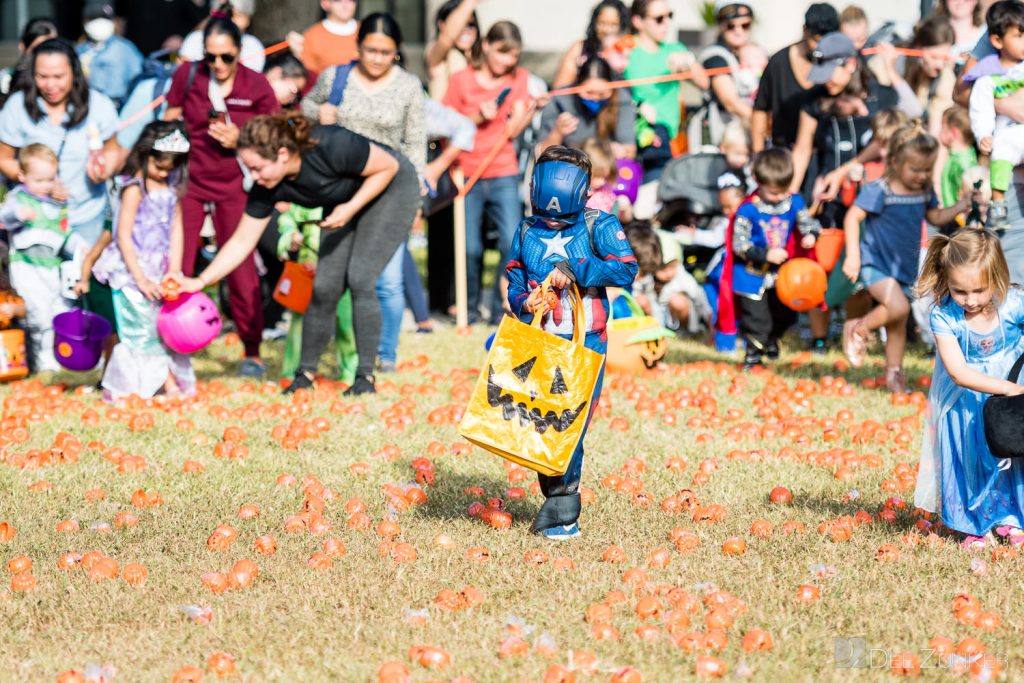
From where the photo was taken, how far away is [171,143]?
331 inches

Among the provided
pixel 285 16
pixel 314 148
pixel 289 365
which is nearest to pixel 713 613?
pixel 314 148

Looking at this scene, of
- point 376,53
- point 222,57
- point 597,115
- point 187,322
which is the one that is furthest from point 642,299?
point 187,322

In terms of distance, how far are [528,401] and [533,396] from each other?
3cm

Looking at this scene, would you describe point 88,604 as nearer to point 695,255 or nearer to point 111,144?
point 111,144

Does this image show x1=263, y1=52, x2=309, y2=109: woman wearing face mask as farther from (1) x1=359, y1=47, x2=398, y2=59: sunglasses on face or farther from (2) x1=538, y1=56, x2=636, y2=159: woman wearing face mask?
(2) x1=538, y1=56, x2=636, y2=159: woman wearing face mask

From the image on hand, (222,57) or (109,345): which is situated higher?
(222,57)

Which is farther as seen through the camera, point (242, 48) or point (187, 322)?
point (242, 48)

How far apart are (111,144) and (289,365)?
7.55 feet

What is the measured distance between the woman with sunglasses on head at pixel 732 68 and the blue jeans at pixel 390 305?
349cm

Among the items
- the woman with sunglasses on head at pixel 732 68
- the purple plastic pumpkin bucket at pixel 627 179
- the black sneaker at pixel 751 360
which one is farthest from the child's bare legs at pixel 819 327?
the woman with sunglasses on head at pixel 732 68

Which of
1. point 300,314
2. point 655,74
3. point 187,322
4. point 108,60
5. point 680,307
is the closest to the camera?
point 187,322

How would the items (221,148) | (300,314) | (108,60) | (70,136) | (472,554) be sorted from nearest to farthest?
(472,554) < (300,314) < (221,148) < (70,136) < (108,60)

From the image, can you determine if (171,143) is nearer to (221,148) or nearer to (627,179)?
(221,148)

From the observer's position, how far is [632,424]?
7992 millimetres
